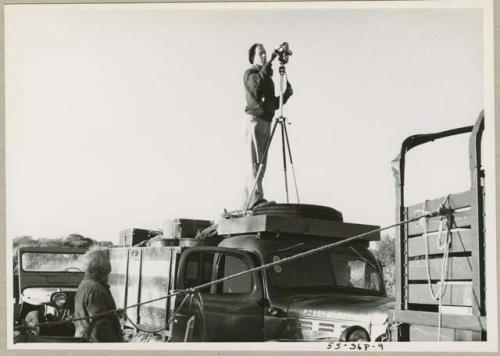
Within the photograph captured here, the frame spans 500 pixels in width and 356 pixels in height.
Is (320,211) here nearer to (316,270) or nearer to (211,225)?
(316,270)

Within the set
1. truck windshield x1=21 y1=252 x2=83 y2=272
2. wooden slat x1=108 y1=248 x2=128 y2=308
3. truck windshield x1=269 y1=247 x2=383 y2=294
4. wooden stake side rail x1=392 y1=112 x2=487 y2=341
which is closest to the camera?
wooden stake side rail x1=392 y1=112 x2=487 y2=341

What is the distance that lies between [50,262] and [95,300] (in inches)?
158

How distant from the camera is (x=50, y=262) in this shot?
30.3 ft

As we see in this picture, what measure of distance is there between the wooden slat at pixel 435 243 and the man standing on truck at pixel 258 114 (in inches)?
108

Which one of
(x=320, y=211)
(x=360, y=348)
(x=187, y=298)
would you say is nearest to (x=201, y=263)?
(x=187, y=298)

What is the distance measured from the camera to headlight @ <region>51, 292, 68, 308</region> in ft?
26.2

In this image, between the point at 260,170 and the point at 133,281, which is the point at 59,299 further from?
the point at 260,170

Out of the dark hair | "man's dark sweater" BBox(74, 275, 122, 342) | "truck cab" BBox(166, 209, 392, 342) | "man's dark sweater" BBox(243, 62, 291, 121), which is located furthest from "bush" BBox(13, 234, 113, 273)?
the dark hair

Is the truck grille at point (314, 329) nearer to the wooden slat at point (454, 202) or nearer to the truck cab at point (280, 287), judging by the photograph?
the truck cab at point (280, 287)

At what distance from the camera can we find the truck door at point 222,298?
5.98 metres

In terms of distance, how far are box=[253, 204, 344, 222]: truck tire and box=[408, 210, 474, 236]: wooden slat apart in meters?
1.95

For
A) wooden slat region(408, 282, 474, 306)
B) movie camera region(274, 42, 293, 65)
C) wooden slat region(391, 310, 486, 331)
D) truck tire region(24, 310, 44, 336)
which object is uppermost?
movie camera region(274, 42, 293, 65)

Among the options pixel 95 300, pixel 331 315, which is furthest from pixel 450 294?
pixel 95 300

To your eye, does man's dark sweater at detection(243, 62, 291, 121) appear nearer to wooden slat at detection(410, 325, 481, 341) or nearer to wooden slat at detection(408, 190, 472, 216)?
wooden slat at detection(408, 190, 472, 216)
